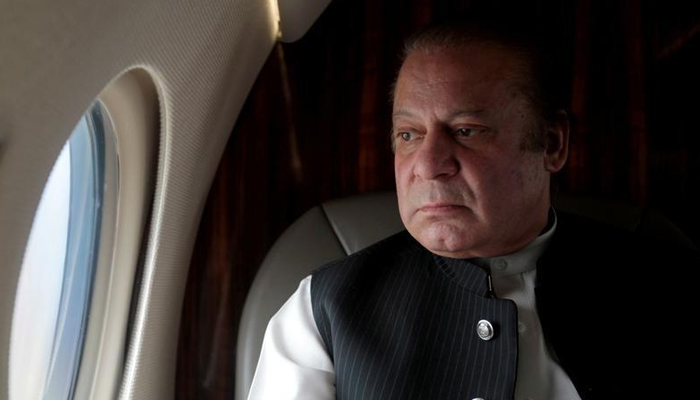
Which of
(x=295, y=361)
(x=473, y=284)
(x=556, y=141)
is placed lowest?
(x=295, y=361)

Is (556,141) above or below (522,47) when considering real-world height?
below

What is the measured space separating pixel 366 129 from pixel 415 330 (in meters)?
0.88

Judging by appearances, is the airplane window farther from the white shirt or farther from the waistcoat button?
the waistcoat button

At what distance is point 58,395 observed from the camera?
148 cm

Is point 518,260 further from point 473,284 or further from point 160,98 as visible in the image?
point 160,98

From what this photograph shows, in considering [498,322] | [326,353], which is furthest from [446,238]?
[326,353]

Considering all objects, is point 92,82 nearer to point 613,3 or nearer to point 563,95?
point 563,95

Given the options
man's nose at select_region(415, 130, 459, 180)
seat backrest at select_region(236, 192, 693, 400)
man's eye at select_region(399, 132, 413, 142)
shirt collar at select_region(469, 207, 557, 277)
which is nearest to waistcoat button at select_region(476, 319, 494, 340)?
shirt collar at select_region(469, 207, 557, 277)

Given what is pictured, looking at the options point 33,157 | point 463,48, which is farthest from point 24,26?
point 463,48

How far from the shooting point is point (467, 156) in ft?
4.07

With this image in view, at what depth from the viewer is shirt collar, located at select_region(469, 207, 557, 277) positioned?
130cm

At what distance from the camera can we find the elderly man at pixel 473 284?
1.20 meters

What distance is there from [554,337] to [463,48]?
56 centimetres

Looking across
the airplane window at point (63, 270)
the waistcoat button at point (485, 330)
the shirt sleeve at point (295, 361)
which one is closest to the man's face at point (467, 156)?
the waistcoat button at point (485, 330)
